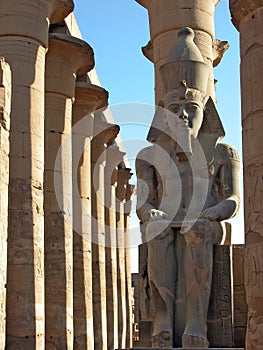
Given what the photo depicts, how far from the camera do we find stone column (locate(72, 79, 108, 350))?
16.6m

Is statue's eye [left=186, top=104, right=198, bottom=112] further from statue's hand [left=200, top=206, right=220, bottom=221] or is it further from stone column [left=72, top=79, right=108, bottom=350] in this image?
stone column [left=72, top=79, right=108, bottom=350]

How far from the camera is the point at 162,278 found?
10086mm

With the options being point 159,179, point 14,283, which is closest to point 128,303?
point 14,283

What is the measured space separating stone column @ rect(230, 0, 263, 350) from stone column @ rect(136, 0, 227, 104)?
21.6 ft

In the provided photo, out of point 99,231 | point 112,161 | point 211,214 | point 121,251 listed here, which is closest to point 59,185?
point 99,231

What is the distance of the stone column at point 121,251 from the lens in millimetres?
23875

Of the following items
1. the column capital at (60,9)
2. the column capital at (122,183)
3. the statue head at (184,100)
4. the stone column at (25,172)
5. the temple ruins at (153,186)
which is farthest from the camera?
the column capital at (122,183)

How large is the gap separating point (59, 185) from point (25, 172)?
8.88 feet

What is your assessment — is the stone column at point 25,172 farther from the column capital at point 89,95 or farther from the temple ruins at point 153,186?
the column capital at point 89,95

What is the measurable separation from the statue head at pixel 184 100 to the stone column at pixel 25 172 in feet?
8.08

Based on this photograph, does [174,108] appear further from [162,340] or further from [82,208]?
[82,208]

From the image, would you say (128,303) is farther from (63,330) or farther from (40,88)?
(40,88)

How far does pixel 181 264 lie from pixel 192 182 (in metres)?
1.11

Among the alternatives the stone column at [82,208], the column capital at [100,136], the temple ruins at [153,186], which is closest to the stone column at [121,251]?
the column capital at [100,136]
